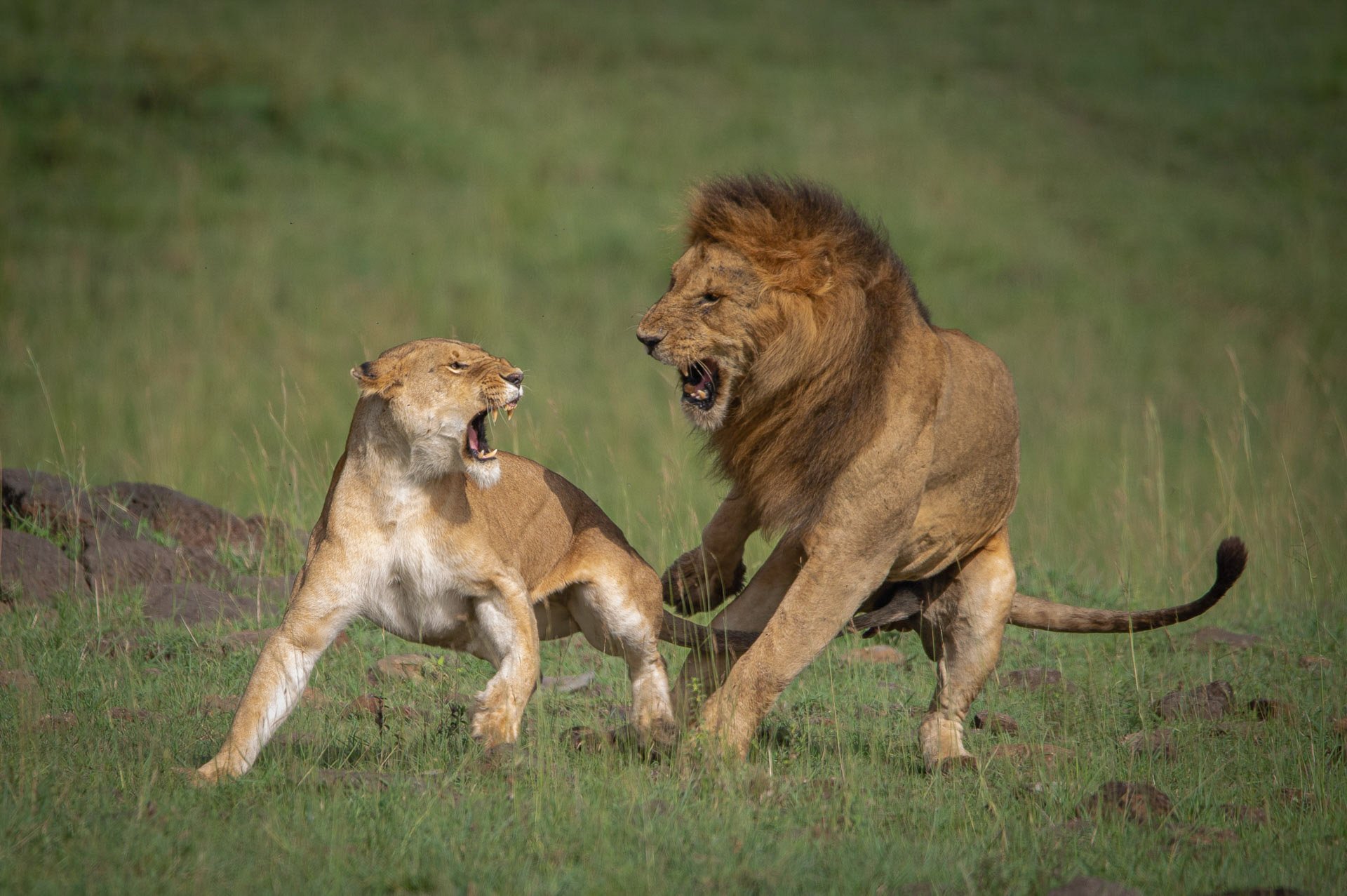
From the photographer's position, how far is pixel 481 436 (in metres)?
4.64

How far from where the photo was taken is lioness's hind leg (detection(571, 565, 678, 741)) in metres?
5.05

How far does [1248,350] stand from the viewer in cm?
1777

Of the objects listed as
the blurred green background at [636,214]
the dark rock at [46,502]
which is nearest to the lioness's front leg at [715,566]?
the blurred green background at [636,214]

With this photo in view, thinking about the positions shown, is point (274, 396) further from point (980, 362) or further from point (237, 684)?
point (980, 362)

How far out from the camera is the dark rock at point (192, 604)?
6.16 meters

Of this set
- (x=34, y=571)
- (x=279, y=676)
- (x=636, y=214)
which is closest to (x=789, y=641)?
(x=279, y=676)

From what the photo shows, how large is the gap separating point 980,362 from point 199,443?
807 cm

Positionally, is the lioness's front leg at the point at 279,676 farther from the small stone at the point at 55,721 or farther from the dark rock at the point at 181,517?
the dark rock at the point at 181,517

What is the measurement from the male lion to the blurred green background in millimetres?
3169

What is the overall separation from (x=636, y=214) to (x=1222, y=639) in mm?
13367

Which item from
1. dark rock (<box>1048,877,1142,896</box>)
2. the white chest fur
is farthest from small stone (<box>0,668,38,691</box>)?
dark rock (<box>1048,877,1142,896</box>)

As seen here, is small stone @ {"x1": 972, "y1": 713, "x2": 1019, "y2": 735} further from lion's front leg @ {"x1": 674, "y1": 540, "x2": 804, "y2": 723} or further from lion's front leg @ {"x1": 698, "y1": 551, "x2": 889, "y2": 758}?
lion's front leg @ {"x1": 698, "y1": 551, "x2": 889, "y2": 758}

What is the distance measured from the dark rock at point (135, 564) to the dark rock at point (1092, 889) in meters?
4.14

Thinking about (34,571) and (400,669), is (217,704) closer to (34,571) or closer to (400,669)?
(400,669)
